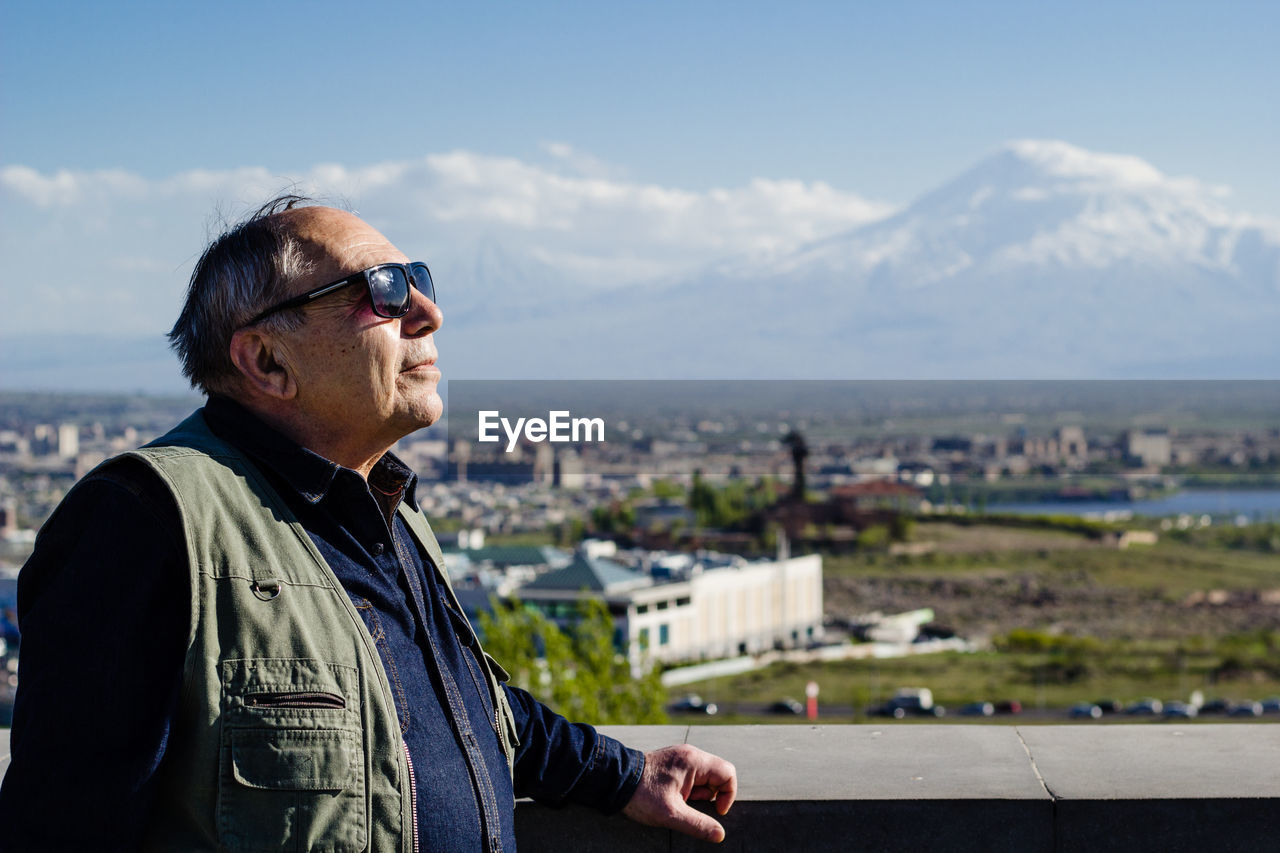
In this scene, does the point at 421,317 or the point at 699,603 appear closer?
the point at 421,317

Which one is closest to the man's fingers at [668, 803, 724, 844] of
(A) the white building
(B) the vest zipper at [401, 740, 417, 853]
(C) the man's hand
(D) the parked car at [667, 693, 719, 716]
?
(C) the man's hand

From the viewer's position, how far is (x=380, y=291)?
1.59 m

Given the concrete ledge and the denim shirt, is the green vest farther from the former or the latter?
the concrete ledge

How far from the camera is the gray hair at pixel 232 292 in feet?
5.14

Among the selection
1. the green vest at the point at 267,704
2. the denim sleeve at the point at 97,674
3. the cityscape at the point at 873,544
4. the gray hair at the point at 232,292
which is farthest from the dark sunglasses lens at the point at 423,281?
the cityscape at the point at 873,544

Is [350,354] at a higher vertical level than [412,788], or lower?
higher

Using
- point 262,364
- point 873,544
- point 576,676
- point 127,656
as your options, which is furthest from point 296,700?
point 873,544

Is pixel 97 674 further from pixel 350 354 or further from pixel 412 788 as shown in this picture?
pixel 350 354

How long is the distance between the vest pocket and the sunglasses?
0.44m

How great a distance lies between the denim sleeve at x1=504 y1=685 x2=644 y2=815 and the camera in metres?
1.87

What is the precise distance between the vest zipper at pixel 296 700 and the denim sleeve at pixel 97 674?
2.9 inches

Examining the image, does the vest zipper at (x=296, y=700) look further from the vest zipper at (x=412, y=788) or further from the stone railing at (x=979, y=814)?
the stone railing at (x=979, y=814)

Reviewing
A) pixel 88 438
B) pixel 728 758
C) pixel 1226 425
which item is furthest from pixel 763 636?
pixel 1226 425

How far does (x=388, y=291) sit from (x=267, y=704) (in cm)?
52
